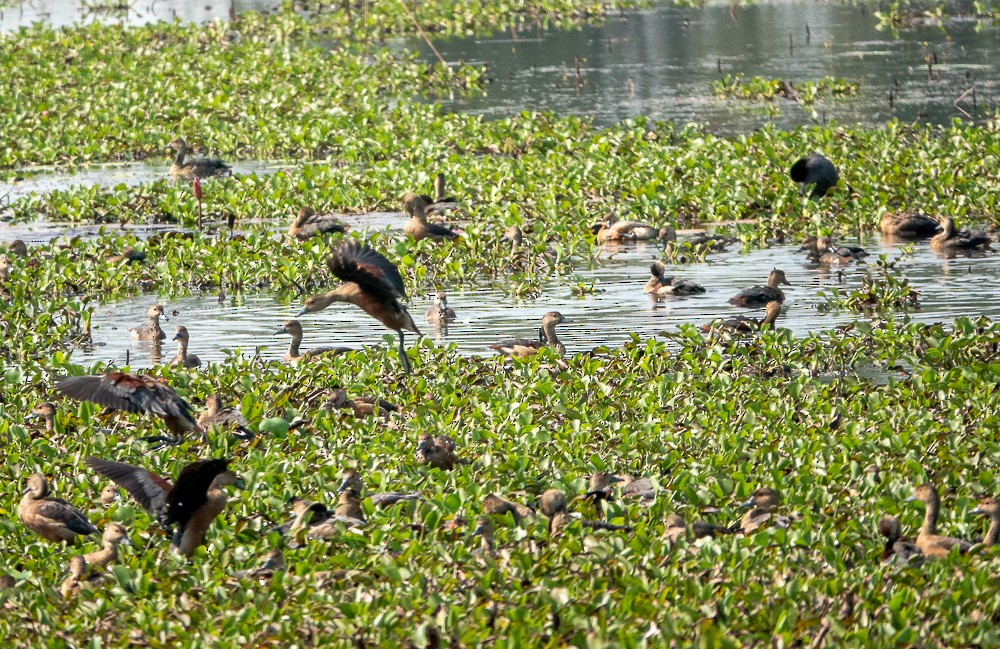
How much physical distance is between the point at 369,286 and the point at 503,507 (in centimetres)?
338

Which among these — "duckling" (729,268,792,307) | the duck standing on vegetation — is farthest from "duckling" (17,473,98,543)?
"duckling" (729,268,792,307)

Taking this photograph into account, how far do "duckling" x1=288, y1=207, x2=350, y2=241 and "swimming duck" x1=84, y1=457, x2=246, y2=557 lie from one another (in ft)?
25.3

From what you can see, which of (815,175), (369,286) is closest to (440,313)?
(369,286)

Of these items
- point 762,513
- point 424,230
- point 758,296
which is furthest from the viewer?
point 424,230

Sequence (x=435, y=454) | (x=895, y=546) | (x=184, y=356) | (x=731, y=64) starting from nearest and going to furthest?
1. (x=895, y=546)
2. (x=435, y=454)
3. (x=184, y=356)
4. (x=731, y=64)

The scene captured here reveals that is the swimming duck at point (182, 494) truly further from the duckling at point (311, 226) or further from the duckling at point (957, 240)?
the duckling at point (957, 240)

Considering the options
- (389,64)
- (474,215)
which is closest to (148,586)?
(474,215)

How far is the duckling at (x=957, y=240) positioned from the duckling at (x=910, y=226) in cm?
50

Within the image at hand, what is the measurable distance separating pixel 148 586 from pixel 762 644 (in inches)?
98.5

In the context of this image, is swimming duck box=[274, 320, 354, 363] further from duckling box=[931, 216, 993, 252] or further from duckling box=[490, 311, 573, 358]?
duckling box=[931, 216, 993, 252]

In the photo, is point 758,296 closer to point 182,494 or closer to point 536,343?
point 536,343

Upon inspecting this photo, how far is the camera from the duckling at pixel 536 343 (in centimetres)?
1120

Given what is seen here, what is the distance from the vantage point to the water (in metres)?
23.2

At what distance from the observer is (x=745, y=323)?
38.0 ft
